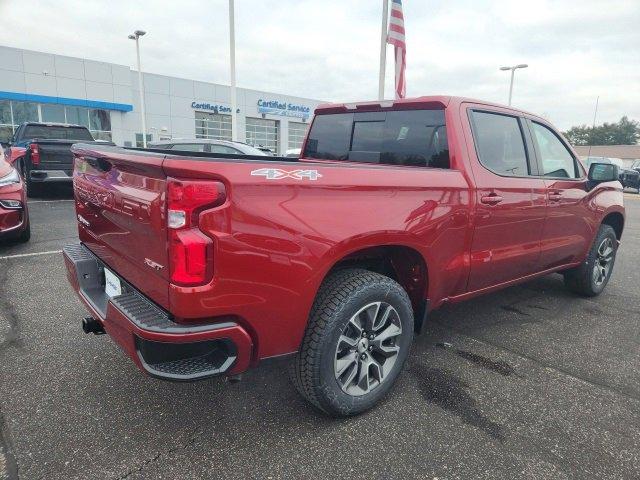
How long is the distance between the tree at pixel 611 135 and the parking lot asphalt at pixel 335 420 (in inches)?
3769

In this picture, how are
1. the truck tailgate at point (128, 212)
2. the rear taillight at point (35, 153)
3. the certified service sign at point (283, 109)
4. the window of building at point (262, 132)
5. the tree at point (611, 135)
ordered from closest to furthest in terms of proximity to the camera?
1. the truck tailgate at point (128, 212)
2. the rear taillight at point (35, 153)
3. the certified service sign at point (283, 109)
4. the window of building at point (262, 132)
5. the tree at point (611, 135)

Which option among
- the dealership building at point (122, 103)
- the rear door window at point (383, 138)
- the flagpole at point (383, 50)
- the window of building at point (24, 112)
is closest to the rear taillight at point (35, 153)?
the flagpole at point (383, 50)

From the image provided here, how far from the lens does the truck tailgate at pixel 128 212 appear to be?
1879 mm

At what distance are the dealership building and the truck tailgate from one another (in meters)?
30.9

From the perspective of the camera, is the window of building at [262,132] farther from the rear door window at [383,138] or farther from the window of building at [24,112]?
the rear door window at [383,138]

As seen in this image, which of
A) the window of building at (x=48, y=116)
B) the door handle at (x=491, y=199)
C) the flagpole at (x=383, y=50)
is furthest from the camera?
the window of building at (x=48, y=116)

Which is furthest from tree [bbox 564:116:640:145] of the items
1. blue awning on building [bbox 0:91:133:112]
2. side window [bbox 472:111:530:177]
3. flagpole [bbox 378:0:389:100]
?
side window [bbox 472:111:530:177]

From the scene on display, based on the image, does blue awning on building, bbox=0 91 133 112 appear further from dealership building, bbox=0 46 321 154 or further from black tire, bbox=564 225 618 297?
black tire, bbox=564 225 618 297

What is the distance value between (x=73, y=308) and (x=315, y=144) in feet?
8.41

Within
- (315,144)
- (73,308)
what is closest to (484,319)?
(315,144)

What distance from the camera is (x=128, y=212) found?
2090 mm

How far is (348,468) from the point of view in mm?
2080

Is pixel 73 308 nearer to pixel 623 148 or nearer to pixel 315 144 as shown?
pixel 315 144

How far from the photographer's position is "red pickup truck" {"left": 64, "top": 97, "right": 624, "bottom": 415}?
72.4 inches
